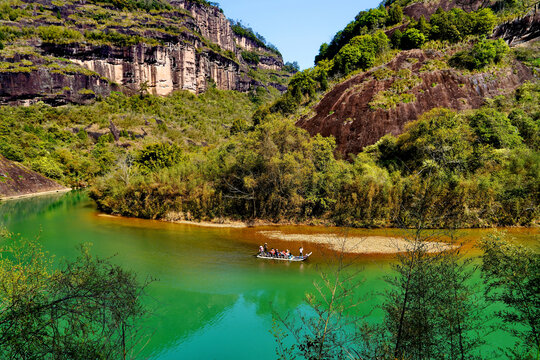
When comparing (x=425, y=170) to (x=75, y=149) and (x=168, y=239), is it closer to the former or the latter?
(x=168, y=239)

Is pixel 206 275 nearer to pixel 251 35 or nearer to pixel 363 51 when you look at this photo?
pixel 363 51

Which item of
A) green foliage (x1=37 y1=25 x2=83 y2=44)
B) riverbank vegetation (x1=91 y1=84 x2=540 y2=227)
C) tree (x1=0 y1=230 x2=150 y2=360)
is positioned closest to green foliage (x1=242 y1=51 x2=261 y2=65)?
green foliage (x1=37 y1=25 x2=83 y2=44)

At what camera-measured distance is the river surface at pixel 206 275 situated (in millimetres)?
10906

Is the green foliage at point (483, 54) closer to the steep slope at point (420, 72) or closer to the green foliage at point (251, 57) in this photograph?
the steep slope at point (420, 72)

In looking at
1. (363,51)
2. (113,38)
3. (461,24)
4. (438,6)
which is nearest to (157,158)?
(363,51)

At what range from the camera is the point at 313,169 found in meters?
28.7

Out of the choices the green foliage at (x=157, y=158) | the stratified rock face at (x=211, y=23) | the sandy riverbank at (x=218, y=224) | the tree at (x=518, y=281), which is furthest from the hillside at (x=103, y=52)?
the tree at (x=518, y=281)

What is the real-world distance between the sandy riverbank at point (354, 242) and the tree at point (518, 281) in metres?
11.4

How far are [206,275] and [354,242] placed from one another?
11371 millimetres

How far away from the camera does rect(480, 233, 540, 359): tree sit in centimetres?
626

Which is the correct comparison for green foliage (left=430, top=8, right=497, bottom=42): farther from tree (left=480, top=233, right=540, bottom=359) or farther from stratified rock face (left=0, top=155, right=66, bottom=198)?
stratified rock face (left=0, top=155, right=66, bottom=198)

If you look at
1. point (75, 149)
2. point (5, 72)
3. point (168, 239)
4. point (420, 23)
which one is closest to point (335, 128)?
point (420, 23)

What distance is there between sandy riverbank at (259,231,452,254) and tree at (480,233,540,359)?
11.4 metres

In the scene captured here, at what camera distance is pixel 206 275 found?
16438 mm
